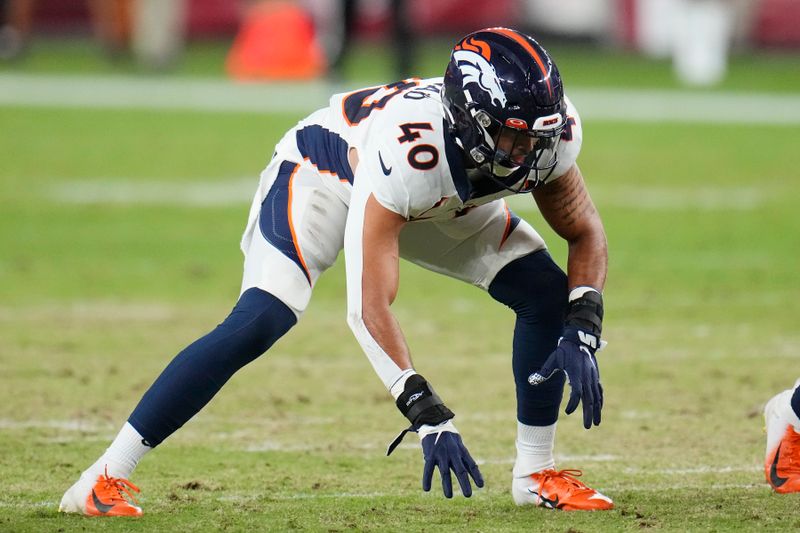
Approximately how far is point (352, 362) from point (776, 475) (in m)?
2.65

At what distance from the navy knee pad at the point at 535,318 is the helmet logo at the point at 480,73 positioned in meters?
0.68

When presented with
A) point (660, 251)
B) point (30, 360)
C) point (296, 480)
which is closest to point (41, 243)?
point (30, 360)

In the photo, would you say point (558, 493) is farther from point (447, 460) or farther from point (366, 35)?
point (366, 35)

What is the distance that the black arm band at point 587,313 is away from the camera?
14.4 feet

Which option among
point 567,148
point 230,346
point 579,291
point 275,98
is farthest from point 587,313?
point 275,98

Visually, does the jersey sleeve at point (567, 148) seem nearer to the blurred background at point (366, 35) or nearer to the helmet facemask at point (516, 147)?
the helmet facemask at point (516, 147)

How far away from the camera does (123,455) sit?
14.5 feet

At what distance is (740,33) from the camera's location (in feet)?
72.0

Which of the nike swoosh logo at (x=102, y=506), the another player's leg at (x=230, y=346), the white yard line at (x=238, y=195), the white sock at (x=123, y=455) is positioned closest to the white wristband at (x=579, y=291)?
the another player's leg at (x=230, y=346)

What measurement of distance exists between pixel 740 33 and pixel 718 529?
18725 mm

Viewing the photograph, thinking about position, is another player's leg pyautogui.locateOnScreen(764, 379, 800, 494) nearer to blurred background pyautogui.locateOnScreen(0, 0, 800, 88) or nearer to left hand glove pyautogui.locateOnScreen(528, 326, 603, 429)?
left hand glove pyautogui.locateOnScreen(528, 326, 603, 429)

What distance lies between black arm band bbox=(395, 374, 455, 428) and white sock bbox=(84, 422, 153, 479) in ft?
2.84

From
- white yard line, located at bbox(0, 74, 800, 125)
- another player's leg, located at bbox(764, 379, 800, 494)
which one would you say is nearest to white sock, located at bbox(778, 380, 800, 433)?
another player's leg, located at bbox(764, 379, 800, 494)

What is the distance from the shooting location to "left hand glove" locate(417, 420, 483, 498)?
13.3ft
